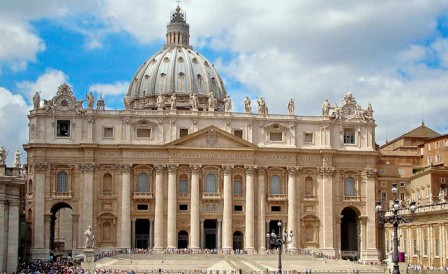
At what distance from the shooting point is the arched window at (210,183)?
92812 mm

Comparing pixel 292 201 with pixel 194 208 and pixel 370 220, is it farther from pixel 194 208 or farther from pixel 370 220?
pixel 194 208

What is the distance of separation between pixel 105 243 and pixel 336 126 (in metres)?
28.6

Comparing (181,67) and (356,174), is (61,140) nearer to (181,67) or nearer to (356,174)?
(356,174)

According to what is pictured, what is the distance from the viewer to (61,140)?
90750mm

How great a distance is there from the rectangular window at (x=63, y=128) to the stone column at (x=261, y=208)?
20.9 meters

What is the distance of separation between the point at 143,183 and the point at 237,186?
402 inches

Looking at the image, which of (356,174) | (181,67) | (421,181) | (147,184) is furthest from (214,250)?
(181,67)

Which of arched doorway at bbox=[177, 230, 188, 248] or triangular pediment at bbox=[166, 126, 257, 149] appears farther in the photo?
arched doorway at bbox=[177, 230, 188, 248]

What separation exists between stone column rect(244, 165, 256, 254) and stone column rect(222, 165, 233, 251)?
183 cm

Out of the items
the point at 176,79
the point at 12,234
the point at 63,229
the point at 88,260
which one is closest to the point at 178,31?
the point at 176,79

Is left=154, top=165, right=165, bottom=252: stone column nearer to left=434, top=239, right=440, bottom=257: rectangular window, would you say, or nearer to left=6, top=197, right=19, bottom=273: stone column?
left=434, top=239, right=440, bottom=257: rectangular window

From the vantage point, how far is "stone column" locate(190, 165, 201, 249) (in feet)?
298

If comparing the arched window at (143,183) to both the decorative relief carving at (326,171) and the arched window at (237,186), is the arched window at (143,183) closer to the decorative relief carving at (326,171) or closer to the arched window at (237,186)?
the arched window at (237,186)

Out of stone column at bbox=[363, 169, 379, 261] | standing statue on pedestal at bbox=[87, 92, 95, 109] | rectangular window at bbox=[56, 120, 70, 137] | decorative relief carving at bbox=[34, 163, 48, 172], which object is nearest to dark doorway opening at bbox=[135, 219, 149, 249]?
decorative relief carving at bbox=[34, 163, 48, 172]
